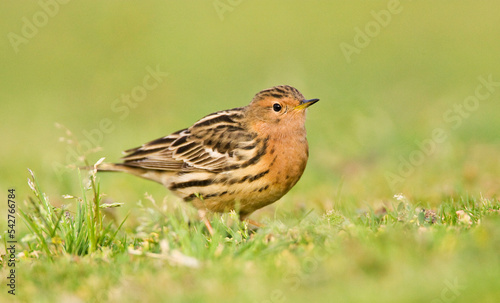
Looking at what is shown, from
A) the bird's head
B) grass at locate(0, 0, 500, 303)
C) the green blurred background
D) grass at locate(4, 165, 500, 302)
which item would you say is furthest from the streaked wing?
grass at locate(4, 165, 500, 302)

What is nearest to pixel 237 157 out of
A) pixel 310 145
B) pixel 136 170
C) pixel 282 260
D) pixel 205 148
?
pixel 205 148

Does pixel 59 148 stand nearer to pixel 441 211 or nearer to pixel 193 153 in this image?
pixel 193 153

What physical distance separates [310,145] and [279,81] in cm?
303

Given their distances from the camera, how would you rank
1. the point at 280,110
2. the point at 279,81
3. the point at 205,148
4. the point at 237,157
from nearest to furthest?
the point at 237,157 < the point at 280,110 < the point at 205,148 < the point at 279,81

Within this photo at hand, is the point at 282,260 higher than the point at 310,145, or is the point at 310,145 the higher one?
the point at 310,145

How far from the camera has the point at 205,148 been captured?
1001 centimetres

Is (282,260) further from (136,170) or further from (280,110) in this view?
(136,170)

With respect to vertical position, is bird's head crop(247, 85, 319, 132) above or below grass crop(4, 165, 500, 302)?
above

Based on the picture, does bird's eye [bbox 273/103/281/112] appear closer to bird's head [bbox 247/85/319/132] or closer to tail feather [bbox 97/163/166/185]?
bird's head [bbox 247/85/319/132]

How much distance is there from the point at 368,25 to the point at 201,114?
9.44 m

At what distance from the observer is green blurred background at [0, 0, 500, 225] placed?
12508 mm

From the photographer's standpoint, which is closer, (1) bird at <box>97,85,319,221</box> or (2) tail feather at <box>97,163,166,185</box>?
(1) bird at <box>97,85,319,221</box>

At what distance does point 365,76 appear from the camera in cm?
2083

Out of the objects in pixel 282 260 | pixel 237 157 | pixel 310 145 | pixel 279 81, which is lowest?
pixel 282 260
